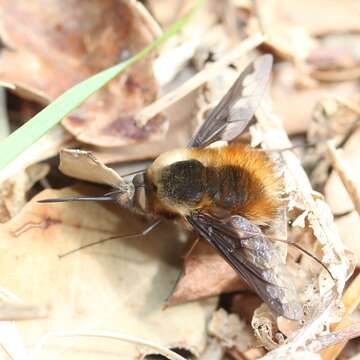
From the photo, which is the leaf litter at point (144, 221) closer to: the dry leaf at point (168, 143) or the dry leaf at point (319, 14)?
the dry leaf at point (168, 143)

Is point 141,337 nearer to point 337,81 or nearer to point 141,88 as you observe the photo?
point 141,88

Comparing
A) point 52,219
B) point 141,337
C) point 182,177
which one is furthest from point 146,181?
point 141,337

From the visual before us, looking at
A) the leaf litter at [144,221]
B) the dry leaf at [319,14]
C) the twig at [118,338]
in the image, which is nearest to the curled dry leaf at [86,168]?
the leaf litter at [144,221]

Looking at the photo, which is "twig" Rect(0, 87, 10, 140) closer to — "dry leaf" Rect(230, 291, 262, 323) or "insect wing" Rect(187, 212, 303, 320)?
"insect wing" Rect(187, 212, 303, 320)

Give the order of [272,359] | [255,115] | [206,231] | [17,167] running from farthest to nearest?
1. [255,115]
2. [17,167]
3. [206,231]
4. [272,359]

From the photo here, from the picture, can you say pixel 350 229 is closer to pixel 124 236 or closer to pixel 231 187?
pixel 231 187

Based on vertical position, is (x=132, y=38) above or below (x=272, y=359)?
above

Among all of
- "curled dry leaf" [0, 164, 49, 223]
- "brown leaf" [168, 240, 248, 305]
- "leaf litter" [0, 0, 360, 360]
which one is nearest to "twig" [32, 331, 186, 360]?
"leaf litter" [0, 0, 360, 360]
